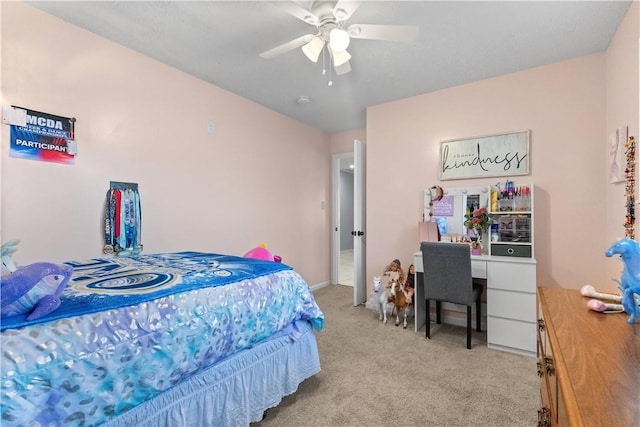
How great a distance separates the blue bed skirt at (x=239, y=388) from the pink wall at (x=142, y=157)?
1.58 meters

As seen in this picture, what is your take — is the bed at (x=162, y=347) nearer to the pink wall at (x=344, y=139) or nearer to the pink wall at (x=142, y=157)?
the pink wall at (x=142, y=157)

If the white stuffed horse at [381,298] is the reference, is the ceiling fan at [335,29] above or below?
above

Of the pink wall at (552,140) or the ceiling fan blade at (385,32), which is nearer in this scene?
the ceiling fan blade at (385,32)

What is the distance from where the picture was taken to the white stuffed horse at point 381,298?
318 centimetres

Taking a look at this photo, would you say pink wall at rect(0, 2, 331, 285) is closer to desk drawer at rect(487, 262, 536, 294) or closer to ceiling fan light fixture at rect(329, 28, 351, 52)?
ceiling fan light fixture at rect(329, 28, 351, 52)

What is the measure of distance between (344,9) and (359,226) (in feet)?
8.43

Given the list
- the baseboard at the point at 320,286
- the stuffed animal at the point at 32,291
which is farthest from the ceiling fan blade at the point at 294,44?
the baseboard at the point at 320,286

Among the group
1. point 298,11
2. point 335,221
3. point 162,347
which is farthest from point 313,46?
point 335,221

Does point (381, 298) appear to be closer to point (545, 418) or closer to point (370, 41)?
point (545, 418)

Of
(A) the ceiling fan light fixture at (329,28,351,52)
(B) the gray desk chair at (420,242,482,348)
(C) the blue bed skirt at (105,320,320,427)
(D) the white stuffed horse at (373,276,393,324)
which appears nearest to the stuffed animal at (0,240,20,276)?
(C) the blue bed skirt at (105,320,320,427)

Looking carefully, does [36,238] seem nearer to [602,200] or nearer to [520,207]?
[520,207]

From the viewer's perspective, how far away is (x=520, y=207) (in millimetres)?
2816

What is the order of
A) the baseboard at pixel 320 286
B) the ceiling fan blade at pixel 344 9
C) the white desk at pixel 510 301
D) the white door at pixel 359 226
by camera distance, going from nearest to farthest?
the ceiling fan blade at pixel 344 9 < the white desk at pixel 510 301 < the white door at pixel 359 226 < the baseboard at pixel 320 286

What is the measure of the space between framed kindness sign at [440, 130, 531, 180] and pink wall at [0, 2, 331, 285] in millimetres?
2080
